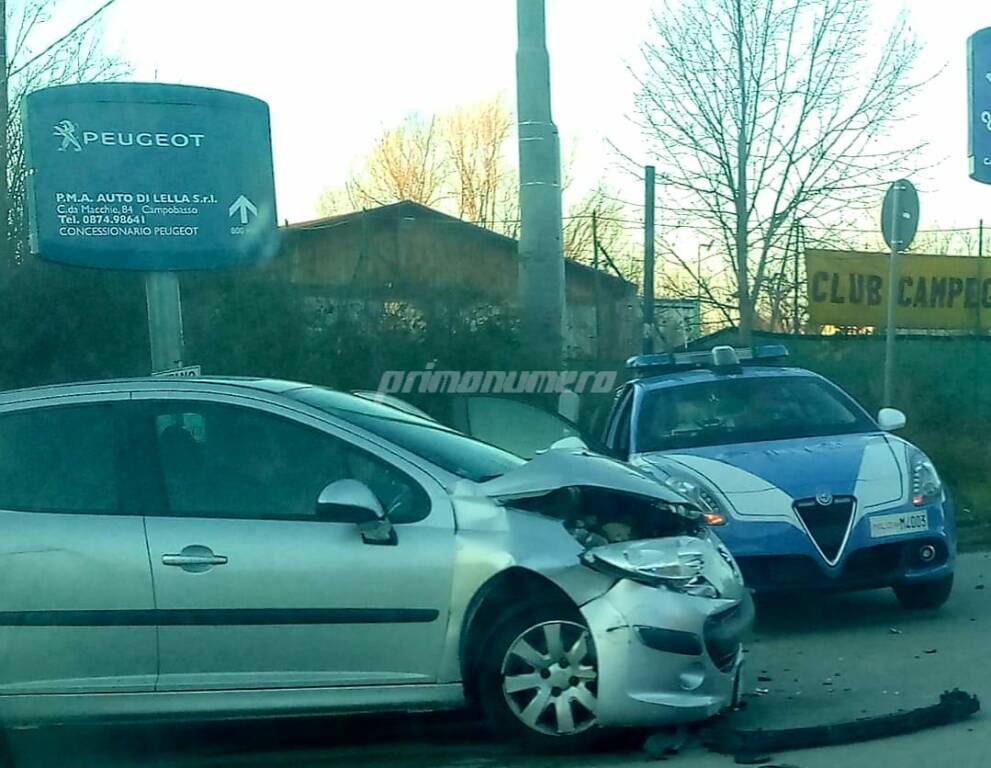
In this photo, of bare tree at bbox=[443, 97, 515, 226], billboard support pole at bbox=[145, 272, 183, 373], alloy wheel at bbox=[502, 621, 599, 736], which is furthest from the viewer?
bare tree at bbox=[443, 97, 515, 226]

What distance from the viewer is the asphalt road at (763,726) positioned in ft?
17.7

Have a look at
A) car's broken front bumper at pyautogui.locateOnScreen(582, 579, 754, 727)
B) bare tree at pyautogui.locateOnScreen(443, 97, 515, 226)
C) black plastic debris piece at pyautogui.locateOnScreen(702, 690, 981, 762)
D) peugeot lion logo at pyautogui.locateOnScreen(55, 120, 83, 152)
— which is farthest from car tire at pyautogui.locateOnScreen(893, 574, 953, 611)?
bare tree at pyautogui.locateOnScreen(443, 97, 515, 226)

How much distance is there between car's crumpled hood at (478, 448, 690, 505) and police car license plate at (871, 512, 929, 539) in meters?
2.24

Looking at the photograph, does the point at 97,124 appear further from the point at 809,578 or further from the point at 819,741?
the point at 819,741

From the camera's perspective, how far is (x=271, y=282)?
13.6 metres

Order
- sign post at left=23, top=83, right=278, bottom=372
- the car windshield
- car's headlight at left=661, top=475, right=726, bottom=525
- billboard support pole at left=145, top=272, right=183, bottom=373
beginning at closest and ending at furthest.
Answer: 1. the car windshield
2. car's headlight at left=661, top=475, right=726, bottom=525
3. sign post at left=23, top=83, right=278, bottom=372
4. billboard support pole at left=145, top=272, right=183, bottom=373

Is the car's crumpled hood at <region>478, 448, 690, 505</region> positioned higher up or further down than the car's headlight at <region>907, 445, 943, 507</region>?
higher up

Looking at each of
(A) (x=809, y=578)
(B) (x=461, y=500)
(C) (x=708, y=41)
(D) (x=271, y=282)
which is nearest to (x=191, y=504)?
(B) (x=461, y=500)

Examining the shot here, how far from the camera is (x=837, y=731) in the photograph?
549cm

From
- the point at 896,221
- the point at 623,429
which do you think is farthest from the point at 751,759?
the point at 896,221

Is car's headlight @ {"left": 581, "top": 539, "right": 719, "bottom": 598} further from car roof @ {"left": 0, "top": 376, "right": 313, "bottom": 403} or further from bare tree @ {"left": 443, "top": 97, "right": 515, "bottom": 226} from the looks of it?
bare tree @ {"left": 443, "top": 97, "right": 515, "bottom": 226}

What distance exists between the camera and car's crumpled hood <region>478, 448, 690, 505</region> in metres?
5.51

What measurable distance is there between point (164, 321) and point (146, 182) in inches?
44.6

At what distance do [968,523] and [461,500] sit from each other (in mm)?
7978
